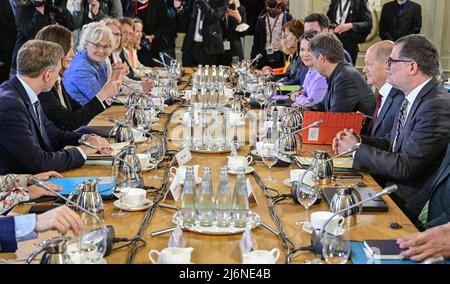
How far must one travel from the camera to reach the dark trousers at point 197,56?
25.9 feet

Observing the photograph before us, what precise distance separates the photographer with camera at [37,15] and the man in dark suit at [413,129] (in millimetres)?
4528

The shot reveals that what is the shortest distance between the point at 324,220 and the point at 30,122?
58.3 inches

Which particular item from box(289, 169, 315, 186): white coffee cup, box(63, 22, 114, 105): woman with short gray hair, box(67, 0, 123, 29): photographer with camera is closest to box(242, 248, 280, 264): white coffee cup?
box(289, 169, 315, 186): white coffee cup

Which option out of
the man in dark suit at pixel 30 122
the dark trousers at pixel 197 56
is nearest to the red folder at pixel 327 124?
the man in dark suit at pixel 30 122

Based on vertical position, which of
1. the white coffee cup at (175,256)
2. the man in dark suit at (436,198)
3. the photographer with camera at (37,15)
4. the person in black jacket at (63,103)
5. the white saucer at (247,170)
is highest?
the photographer with camera at (37,15)

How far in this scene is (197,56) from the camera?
26.0 feet

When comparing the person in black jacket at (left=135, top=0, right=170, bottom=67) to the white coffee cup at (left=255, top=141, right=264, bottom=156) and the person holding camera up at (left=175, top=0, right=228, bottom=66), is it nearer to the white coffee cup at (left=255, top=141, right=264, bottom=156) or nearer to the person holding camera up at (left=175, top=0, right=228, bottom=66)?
the person holding camera up at (left=175, top=0, right=228, bottom=66)

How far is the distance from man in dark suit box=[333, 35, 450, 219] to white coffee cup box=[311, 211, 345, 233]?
0.72 meters

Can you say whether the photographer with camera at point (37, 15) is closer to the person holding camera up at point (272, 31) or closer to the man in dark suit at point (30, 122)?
the person holding camera up at point (272, 31)

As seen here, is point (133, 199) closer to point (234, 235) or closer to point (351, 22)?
point (234, 235)

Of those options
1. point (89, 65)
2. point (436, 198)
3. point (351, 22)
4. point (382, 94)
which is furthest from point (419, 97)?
point (351, 22)

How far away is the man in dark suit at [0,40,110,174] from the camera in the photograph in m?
2.67
